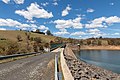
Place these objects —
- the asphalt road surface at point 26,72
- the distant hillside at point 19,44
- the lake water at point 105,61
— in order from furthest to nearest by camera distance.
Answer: the lake water at point 105,61 → the distant hillside at point 19,44 → the asphalt road surface at point 26,72

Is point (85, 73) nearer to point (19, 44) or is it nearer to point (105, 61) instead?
point (105, 61)

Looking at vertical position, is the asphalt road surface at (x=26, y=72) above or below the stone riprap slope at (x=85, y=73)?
above

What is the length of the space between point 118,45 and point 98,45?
1685 cm

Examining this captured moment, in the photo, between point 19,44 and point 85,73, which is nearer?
point 85,73

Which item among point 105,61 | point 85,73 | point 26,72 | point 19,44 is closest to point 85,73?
point 85,73

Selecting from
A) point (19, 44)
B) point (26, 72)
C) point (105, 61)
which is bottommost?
point (105, 61)

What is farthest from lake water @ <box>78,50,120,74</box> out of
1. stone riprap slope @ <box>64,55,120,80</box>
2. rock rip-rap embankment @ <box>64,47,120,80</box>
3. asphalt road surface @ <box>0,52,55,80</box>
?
asphalt road surface @ <box>0,52,55,80</box>

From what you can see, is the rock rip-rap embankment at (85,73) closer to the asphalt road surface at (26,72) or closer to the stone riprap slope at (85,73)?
the stone riprap slope at (85,73)

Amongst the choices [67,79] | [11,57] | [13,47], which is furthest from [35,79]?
[13,47]

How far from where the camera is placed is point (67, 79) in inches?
356

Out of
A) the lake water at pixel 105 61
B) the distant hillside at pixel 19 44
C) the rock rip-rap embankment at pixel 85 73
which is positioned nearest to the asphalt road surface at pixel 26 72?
the rock rip-rap embankment at pixel 85 73

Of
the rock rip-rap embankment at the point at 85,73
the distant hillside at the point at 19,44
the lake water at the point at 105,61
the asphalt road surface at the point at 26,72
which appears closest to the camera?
the asphalt road surface at the point at 26,72

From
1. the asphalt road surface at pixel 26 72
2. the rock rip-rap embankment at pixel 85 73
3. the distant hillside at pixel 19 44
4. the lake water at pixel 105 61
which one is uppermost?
the distant hillside at pixel 19 44

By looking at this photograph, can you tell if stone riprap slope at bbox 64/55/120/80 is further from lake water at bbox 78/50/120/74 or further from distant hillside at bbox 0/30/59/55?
distant hillside at bbox 0/30/59/55
